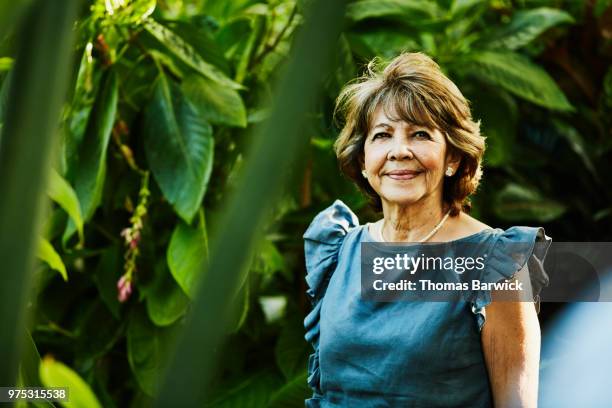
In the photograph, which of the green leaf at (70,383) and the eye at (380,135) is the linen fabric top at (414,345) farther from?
the green leaf at (70,383)

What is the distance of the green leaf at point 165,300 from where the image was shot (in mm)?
1886

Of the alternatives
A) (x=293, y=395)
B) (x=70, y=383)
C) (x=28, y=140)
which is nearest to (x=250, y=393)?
(x=293, y=395)

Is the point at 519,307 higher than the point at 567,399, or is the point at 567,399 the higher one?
the point at 519,307

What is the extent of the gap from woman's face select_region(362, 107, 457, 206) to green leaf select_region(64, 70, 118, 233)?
819 millimetres

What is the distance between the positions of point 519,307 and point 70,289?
1377 millimetres

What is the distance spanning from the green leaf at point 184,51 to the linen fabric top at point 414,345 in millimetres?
779

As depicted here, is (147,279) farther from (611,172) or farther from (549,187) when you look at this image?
(611,172)

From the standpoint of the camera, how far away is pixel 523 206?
7.49 ft

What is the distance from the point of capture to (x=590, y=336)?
1828 millimetres

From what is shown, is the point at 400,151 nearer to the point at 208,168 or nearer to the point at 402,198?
A: the point at 402,198

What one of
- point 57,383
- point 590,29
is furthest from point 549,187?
point 57,383

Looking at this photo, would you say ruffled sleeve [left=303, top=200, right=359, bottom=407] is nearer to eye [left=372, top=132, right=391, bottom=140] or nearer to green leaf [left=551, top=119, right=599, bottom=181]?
eye [left=372, top=132, right=391, bottom=140]

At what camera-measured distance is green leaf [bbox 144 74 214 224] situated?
179 centimetres

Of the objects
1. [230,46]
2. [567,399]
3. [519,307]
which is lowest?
[567,399]
